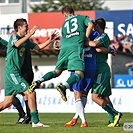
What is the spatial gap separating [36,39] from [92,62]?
21.2 meters

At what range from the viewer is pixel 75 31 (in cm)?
1347

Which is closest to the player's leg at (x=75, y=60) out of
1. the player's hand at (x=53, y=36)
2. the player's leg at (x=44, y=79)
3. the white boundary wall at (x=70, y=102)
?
the player's leg at (x=44, y=79)

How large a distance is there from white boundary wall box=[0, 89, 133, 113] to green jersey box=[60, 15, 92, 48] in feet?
33.5

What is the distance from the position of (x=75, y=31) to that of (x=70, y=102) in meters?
10.7

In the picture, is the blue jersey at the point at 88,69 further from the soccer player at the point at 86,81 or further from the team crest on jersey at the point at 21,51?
the team crest on jersey at the point at 21,51

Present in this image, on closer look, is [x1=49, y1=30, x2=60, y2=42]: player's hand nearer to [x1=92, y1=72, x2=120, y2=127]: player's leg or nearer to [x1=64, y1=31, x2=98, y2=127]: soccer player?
[x1=64, y1=31, x2=98, y2=127]: soccer player

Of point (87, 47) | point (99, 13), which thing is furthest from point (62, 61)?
point (99, 13)

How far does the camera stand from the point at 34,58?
37406mm

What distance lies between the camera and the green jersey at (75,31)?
44.0 feet

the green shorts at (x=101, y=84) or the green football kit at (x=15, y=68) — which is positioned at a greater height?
the green football kit at (x=15, y=68)

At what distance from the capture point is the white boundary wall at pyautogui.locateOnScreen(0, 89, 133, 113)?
2369cm

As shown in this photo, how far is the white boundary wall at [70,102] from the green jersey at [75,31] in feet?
33.5

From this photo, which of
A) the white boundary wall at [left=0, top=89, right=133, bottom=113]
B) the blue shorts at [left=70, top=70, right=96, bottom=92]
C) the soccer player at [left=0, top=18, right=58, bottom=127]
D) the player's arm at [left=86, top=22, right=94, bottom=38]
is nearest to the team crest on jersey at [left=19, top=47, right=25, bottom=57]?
the soccer player at [left=0, top=18, right=58, bottom=127]

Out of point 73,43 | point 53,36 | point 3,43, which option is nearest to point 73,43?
point 73,43
